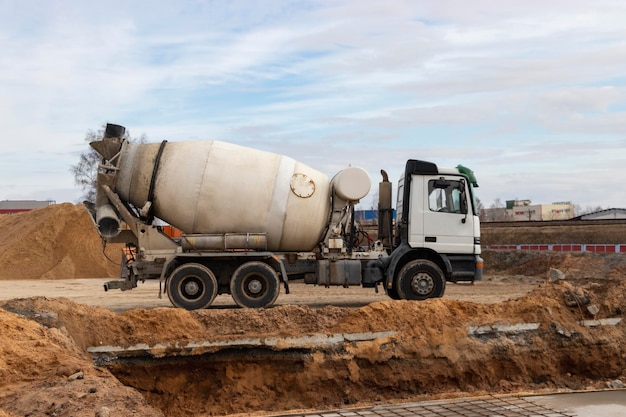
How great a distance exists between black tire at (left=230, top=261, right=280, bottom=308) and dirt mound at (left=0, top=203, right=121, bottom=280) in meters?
17.3

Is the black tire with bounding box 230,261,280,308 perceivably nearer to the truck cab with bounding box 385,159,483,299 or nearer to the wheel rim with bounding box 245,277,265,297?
the wheel rim with bounding box 245,277,265,297

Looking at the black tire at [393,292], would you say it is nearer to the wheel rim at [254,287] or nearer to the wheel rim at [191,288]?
the wheel rim at [254,287]

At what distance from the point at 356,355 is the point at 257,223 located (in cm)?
445

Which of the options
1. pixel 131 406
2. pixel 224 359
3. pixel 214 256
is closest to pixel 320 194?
pixel 214 256

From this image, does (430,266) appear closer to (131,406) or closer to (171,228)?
(171,228)

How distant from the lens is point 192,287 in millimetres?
13383

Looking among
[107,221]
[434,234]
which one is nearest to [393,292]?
[434,234]

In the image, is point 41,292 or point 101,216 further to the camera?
point 41,292

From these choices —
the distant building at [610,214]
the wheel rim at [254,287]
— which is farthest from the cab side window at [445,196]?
the distant building at [610,214]

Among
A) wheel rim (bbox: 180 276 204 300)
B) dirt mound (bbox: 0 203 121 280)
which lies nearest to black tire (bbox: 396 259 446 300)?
wheel rim (bbox: 180 276 204 300)

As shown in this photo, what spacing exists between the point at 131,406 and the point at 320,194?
26.6 ft

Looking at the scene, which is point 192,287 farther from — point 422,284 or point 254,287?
point 422,284

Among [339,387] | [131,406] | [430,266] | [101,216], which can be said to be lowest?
[339,387]

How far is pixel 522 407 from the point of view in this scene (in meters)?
7.86
